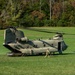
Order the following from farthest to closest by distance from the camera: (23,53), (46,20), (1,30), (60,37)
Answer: (46,20)
(1,30)
(60,37)
(23,53)

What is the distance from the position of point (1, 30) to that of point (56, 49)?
88.9 feet

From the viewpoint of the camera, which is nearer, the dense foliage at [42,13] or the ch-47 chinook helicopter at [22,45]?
the ch-47 chinook helicopter at [22,45]

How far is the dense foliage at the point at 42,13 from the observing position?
172 feet

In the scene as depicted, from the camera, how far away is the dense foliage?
52312 mm

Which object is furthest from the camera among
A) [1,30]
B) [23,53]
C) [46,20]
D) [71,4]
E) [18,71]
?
[71,4]

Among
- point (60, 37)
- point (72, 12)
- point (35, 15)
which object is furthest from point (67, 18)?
point (60, 37)

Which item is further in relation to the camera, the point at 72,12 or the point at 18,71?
the point at 72,12

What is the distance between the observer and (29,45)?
56.2 feet

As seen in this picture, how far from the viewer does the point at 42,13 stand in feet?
188

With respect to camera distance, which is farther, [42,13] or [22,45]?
[42,13]

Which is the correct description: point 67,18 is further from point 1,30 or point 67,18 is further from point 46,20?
point 1,30

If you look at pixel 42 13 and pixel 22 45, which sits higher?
pixel 22 45

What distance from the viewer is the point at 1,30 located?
43.7 metres

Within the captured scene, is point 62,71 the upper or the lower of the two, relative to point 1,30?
upper
